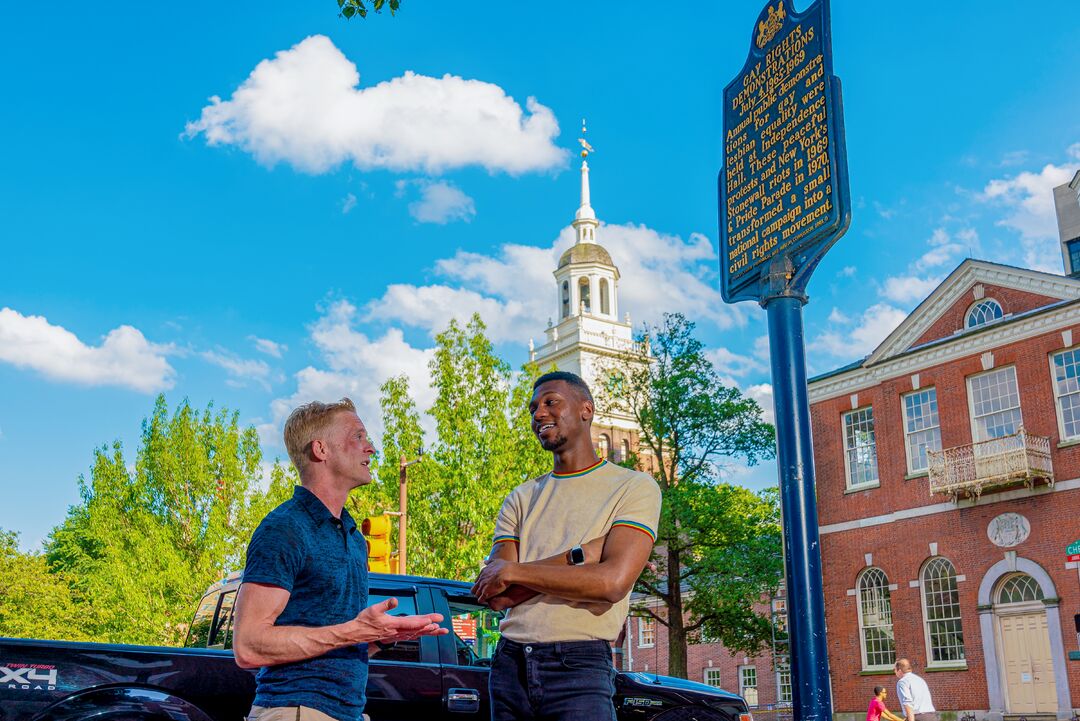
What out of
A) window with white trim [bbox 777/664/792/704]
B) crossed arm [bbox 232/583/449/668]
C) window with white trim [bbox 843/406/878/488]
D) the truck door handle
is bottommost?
window with white trim [bbox 777/664/792/704]

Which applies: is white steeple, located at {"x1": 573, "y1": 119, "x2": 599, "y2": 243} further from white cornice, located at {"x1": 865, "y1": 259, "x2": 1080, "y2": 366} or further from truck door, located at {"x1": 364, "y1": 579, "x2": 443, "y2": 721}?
truck door, located at {"x1": 364, "y1": 579, "x2": 443, "y2": 721}

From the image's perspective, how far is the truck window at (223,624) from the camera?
761cm

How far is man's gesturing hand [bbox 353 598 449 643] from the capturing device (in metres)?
3.08

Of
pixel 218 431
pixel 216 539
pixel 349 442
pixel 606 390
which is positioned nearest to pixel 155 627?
pixel 216 539

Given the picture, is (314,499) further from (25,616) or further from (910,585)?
(25,616)

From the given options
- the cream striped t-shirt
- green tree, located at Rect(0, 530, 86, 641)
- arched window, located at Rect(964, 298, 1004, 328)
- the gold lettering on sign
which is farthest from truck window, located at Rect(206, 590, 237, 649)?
green tree, located at Rect(0, 530, 86, 641)

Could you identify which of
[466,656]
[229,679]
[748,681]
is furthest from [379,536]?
[748,681]

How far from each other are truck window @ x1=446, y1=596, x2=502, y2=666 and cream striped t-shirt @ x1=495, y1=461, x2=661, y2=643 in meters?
3.70

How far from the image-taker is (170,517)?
3033 cm

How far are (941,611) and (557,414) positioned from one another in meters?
27.7

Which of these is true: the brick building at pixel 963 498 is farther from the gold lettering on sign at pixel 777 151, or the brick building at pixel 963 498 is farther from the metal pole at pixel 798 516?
the metal pole at pixel 798 516

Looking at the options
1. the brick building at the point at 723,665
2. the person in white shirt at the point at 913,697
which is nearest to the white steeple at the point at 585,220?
the brick building at the point at 723,665

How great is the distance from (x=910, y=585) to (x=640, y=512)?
1110 inches

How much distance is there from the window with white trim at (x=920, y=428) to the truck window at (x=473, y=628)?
82.1 feet
